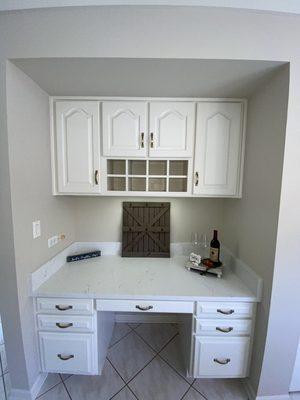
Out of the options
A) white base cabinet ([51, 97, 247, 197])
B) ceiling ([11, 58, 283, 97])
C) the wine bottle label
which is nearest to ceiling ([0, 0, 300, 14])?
ceiling ([11, 58, 283, 97])

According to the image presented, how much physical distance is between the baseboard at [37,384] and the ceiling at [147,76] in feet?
7.10

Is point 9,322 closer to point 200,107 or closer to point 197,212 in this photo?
point 197,212

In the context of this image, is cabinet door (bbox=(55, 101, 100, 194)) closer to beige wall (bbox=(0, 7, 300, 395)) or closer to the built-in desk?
beige wall (bbox=(0, 7, 300, 395))

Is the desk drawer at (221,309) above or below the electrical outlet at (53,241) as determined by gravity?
below

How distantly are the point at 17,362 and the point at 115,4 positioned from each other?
2.30 meters

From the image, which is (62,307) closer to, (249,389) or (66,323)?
(66,323)

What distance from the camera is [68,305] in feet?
3.88

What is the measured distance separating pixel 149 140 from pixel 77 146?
23.4 inches

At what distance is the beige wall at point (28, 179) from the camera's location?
104cm

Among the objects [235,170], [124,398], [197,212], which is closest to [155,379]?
[124,398]

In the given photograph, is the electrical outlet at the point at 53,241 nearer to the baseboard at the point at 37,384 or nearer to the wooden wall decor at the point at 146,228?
the wooden wall decor at the point at 146,228

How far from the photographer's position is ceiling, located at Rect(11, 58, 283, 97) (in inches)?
38.6

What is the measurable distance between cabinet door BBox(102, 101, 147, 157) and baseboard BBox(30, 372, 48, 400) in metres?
1.78

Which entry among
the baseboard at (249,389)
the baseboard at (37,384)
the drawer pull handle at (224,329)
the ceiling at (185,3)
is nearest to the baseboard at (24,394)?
the baseboard at (37,384)
